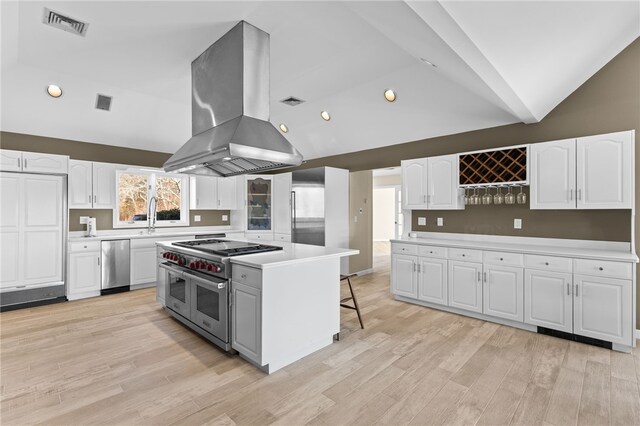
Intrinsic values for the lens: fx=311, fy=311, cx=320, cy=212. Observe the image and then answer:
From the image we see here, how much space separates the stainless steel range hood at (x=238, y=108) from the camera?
9.10ft

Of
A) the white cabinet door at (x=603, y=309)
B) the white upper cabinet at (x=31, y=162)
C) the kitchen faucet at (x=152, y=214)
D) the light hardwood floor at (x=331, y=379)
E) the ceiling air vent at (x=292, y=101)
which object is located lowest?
the light hardwood floor at (x=331, y=379)

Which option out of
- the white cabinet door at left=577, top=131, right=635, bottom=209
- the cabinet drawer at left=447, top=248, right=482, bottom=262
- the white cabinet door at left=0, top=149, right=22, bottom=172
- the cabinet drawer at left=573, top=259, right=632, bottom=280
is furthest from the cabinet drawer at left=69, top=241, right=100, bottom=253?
the white cabinet door at left=577, top=131, right=635, bottom=209

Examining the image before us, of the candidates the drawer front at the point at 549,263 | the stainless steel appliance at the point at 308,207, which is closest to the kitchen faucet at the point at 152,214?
the stainless steel appliance at the point at 308,207

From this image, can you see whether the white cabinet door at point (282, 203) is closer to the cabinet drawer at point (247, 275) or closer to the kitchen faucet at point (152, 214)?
the kitchen faucet at point (152, 214)

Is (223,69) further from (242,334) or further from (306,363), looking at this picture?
(306,363)

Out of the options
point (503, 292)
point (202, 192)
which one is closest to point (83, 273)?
point (202, 192)

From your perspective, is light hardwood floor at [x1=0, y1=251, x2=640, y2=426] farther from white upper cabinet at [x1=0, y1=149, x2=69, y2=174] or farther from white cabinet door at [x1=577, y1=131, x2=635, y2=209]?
white upper cabinet at [x1=0, y1=149, x2=69, y2=174]

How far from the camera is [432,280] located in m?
4.07

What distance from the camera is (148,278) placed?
528 centimetres

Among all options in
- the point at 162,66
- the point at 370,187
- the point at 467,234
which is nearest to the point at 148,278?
the point at 162,66

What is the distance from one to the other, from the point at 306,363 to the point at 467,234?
9.56 feet

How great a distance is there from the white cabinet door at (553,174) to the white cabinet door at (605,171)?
0.22 ft

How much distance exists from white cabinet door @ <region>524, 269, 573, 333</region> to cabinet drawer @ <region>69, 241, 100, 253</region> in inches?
228

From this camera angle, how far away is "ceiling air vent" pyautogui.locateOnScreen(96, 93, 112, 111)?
449cm
